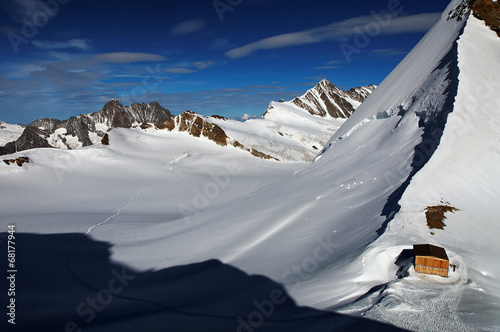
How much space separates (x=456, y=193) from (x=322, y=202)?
19.6 feet

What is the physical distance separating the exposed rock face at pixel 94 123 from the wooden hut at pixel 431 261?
139357 millimetres

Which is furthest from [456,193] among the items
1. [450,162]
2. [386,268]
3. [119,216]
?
[119,216]

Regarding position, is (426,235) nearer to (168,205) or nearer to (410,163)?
(410,163)

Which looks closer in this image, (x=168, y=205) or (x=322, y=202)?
(x=322, y=202)

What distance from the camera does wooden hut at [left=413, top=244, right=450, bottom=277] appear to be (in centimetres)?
758

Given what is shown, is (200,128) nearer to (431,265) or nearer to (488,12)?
(488,12)

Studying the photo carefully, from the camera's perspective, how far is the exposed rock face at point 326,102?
12550cm

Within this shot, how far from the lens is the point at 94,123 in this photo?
482 feet

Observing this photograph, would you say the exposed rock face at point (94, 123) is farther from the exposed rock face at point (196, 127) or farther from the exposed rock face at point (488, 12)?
the exposed rock face at point (488, 12)

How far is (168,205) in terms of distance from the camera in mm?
26766

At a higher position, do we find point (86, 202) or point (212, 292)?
point (86, 202)

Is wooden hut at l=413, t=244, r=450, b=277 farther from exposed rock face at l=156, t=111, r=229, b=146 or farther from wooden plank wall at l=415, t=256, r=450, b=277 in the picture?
exposed rock face at l=156, t=111, r=229, b=146

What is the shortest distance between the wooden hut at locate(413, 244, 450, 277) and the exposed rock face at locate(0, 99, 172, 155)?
13936 centimetres

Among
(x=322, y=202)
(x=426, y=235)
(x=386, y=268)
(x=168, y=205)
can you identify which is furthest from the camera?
(x=168, y=205)
